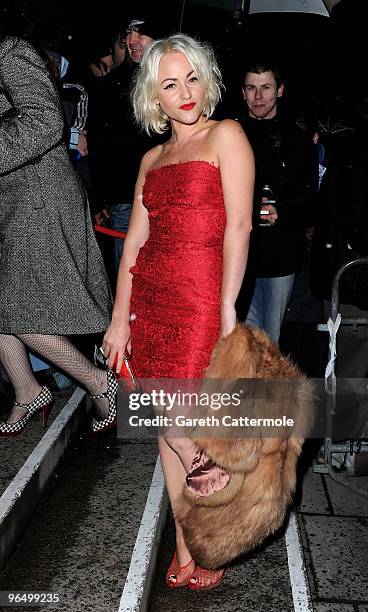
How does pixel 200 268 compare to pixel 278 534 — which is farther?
pixel 278 534

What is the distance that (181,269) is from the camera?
3.07 meters

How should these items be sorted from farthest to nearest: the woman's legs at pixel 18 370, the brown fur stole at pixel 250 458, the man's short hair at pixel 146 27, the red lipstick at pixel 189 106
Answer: the man's short hair at pixel 146 27, the woman's legs at pixel 18 370, the red lipstick at pixel 189 106, the brown fur stole at pixel 250 458

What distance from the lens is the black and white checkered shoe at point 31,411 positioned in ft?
14.1

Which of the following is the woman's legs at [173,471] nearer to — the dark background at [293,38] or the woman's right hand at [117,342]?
the woman's right hand at [117,342]

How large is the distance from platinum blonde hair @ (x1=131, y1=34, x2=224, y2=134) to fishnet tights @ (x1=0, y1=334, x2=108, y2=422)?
1433 millimetres

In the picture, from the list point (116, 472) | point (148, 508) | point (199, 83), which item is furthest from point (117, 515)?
point (199, 83)

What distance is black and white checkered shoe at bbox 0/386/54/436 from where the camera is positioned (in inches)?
169

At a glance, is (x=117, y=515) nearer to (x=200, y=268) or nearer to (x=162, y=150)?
(x=200, y=268)

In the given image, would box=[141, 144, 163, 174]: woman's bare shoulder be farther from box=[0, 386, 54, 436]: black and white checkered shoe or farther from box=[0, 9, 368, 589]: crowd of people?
box=[0, 386, 54, 436]: black and white checkered shoe

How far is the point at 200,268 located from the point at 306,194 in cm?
199

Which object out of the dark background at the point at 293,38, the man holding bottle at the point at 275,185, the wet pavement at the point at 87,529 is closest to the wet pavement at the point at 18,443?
the wet pavement at the point at 87,529

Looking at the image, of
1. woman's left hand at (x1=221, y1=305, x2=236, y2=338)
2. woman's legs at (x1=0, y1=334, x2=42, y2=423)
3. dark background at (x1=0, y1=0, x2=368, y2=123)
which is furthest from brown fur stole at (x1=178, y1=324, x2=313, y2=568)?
dark background at (x1=0, y1=0, x2=368, y2=123)

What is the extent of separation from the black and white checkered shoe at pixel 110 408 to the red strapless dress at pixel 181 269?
4.21 ft

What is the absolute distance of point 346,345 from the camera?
4562 millimetres
